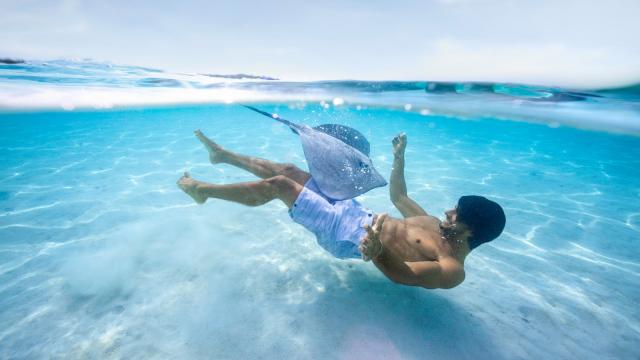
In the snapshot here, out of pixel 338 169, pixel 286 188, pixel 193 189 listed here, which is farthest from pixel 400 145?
pixel 193 189

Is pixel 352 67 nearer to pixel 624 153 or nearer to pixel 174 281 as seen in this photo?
pixel 174 281

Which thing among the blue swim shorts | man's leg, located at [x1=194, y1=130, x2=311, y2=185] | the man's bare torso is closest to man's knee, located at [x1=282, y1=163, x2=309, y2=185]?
man's leg, located at [x1=194, y1=130, x2=311, y2=185]

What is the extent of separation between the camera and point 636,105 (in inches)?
486

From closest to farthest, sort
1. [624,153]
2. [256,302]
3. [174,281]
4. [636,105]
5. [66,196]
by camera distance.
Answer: [256,302]
[174,281]
[66,196]
[636,105]
[624,153]

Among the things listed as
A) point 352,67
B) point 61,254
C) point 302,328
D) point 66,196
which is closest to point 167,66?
point 66,196

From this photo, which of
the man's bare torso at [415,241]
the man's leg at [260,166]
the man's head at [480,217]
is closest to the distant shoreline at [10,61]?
the man's leg at [260,166]

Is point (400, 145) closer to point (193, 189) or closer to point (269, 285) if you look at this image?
point (269, 285)

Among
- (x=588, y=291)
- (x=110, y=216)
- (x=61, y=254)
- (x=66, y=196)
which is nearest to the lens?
(x=588, y=291)

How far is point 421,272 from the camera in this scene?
3539mm

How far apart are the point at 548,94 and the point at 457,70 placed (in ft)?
15.9

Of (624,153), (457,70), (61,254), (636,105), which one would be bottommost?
(624,153)

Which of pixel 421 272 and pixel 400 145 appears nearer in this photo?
pixel 421 272

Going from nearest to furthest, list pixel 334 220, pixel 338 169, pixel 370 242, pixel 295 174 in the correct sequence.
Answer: pixel 370 242 < pixel 334 220 < pixel 338 169 < pixel 295 174

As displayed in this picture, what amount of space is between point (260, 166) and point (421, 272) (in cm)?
347
